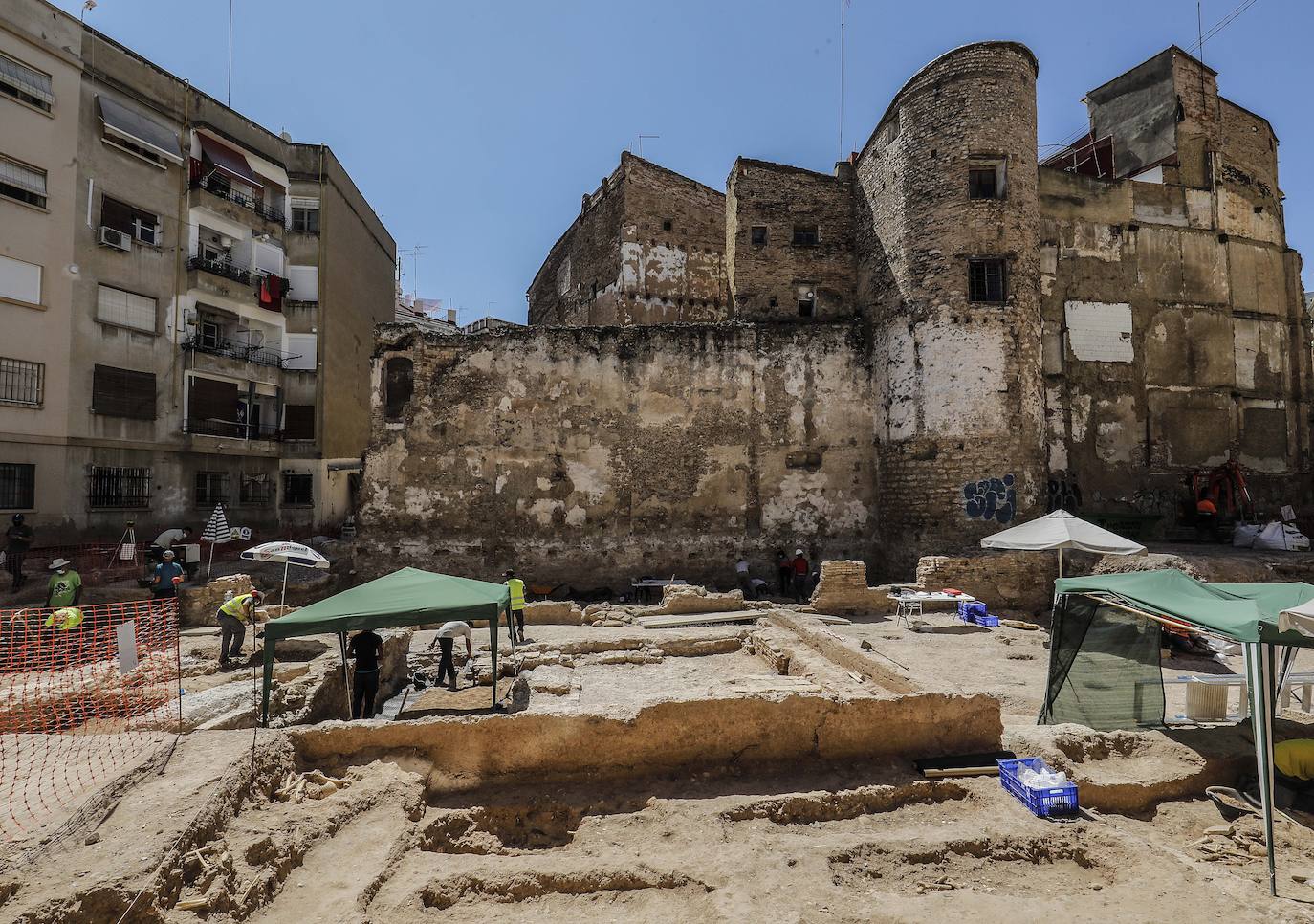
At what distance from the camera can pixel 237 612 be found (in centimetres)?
1027

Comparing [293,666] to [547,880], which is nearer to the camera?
[547,880]

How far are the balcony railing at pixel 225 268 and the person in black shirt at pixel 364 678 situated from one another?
19.7 meters

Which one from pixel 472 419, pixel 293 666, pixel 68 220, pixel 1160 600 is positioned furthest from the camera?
pixel 68 220

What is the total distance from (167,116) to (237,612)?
20.1 meters

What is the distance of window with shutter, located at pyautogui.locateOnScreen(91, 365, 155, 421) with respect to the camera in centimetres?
1975

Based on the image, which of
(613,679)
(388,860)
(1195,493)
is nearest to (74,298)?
(613,679)

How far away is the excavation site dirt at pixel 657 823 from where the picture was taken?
4.28 m

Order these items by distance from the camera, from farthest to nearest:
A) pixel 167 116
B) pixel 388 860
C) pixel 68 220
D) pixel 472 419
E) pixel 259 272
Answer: pixel 259 272, pixel 167 116, pixel 68 220, pixel 472 419, pixel 388 860

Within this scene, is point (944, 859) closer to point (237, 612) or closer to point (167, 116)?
point (237, 612)

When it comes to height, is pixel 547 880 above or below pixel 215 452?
below

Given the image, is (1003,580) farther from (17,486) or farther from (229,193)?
(229,193)

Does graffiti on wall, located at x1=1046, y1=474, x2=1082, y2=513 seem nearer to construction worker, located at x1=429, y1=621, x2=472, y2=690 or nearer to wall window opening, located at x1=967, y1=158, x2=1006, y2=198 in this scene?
wall window opening, located at x1=967, y1=158, x2=1006, y2=198

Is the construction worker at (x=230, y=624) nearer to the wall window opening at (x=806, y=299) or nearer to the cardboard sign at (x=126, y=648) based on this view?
the cardboard sign at (x=126, y=648)

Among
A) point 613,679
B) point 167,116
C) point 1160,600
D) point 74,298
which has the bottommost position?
point 613,679
